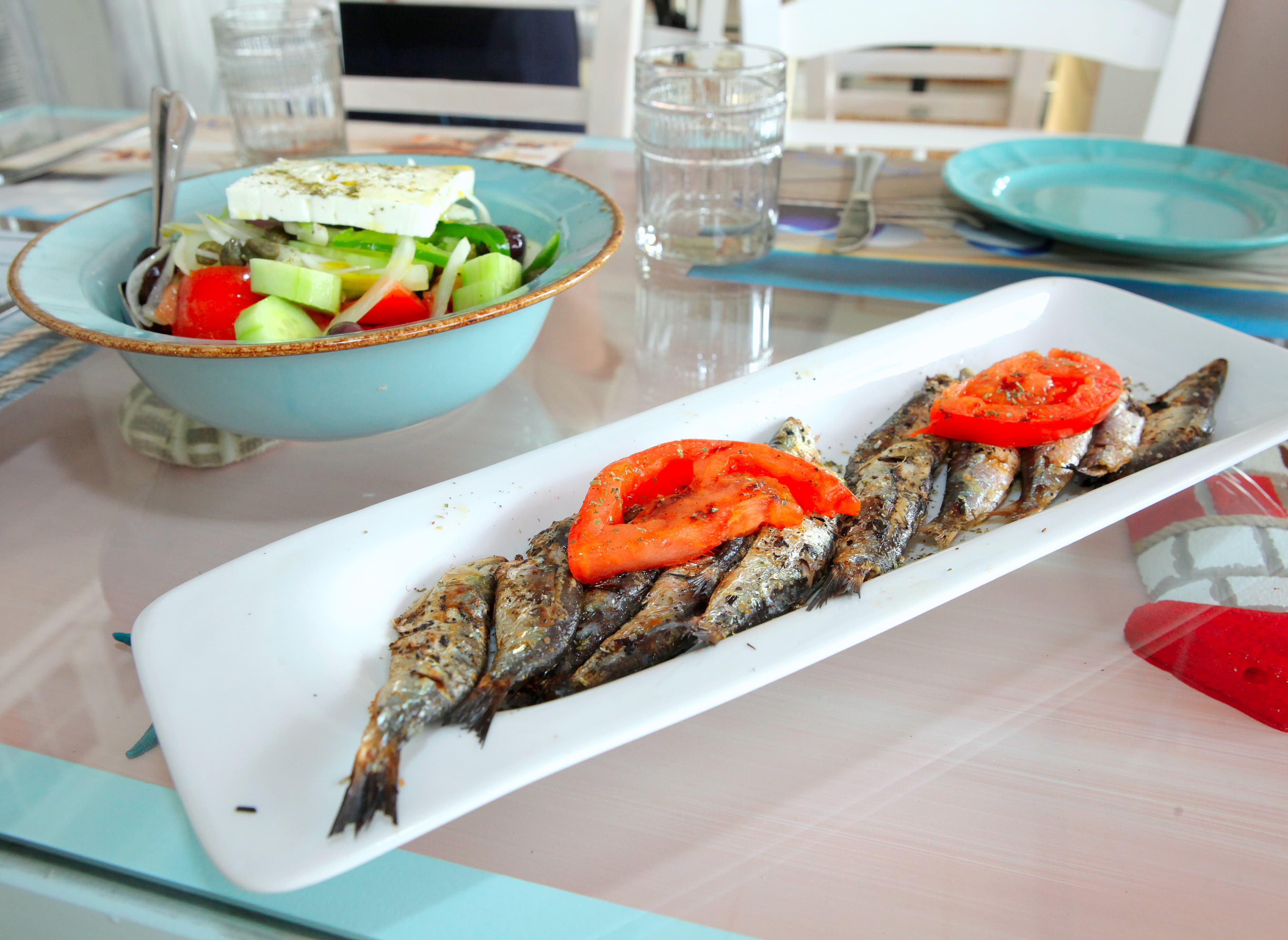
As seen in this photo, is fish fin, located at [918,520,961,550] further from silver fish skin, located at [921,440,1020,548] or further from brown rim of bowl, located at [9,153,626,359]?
brown rim of bowl, located at [9,153,626,359]

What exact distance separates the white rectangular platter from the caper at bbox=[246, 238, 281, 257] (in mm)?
436

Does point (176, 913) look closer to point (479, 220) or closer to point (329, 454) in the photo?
point (329, 454)

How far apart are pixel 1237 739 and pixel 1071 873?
0.63 feet

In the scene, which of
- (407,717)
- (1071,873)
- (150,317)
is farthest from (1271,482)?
(150,317)

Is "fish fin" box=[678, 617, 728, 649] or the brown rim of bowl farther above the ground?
the brown rim of bowl

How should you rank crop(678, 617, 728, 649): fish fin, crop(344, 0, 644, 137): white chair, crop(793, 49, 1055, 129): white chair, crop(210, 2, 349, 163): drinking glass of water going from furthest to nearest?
1. crop(793, 49, 1055, 129): white chair
2. crop(344, 0, 644, 137): white chair
3. crop(210, 2, 349, 163): drinking glass of water
4. crop(678, 617, 728, 649): fish fin

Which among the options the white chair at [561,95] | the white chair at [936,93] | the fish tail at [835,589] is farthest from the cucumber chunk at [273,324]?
the white chair at [936,93]

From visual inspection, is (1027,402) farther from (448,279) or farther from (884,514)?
(448,279)

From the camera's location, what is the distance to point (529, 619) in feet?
2.10

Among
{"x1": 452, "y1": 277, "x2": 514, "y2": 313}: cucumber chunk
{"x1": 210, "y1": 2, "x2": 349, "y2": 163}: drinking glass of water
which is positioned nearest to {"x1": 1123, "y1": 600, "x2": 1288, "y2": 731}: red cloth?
{"x1": 452, "y1": 277, "x2": 514, "y2": 313}: cucumber chunk

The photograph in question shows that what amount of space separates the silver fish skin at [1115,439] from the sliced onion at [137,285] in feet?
3.36

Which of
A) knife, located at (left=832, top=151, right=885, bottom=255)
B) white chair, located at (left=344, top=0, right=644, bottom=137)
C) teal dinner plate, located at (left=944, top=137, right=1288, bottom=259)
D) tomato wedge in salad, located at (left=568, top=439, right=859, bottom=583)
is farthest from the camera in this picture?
white chair, located at (left=344, top=0, right=644, bottom=137)

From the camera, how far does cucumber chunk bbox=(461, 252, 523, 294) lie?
37.4 inches

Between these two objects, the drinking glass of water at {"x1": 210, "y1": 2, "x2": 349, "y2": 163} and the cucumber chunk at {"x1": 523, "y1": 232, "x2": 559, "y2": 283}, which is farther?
the drinking glass of water at {"x1": 210, "y1": 2, "x2": 349, "y2": 163}
